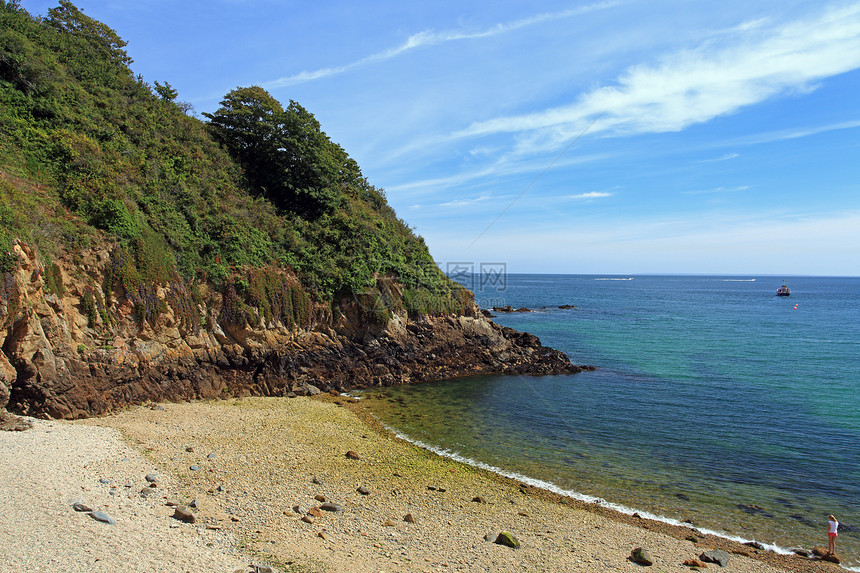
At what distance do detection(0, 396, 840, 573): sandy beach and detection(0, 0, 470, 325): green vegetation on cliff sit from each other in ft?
24.1

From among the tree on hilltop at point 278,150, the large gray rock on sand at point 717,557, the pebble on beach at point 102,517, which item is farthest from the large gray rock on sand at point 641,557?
the tree on hilltop at point 278,150

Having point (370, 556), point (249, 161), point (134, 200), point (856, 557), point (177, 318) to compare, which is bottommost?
point (856, 557)

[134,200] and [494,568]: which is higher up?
[134,200]

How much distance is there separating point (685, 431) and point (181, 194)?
27352 mm

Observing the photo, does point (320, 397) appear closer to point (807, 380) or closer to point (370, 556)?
point (370, 556)

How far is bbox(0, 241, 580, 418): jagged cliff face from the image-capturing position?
15.6 meters

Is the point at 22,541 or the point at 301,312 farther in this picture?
the point at 301,312

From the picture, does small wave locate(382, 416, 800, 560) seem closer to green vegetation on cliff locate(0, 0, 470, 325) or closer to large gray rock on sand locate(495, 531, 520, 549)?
large gray rock on sand locate(495, 531, 520, 549)

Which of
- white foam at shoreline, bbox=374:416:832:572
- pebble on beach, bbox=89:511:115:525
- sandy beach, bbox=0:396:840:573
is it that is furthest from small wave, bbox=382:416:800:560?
pebble on beach, bbox=89:511:115:525

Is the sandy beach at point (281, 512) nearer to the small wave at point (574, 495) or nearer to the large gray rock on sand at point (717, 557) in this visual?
the large gray rock on sand at point (717, 557)

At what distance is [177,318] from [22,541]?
44.8 feet

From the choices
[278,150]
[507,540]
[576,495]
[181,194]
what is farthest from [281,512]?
[278,150]

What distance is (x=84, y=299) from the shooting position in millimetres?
17688

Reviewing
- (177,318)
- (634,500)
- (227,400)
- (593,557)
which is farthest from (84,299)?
(634,500)
